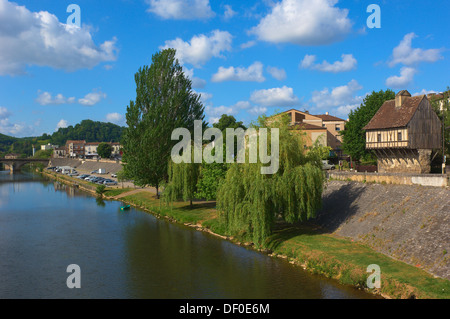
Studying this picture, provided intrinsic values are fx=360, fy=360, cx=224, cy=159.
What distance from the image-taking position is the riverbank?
19.9 meters

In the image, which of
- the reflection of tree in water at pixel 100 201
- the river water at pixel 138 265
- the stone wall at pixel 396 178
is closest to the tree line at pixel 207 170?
the river water at pixel 138 265

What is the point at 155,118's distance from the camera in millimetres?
50844

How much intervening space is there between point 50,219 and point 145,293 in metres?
28.7

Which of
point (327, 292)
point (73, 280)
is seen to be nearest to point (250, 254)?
point (327, 292)

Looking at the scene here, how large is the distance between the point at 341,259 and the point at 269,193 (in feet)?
24.7

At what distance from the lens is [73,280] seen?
78.7 ft

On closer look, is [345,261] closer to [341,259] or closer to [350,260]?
[350,260]

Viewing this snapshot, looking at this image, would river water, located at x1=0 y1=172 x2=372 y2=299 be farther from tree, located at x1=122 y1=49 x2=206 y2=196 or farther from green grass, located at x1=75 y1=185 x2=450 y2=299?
tree, located at x1=122 y1=49 x2=206 y2=196

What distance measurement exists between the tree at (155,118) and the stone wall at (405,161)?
27574 millimetres

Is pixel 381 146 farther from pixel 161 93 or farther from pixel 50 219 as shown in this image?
pixel 50 219

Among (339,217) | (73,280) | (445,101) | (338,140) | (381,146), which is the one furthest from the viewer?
(338,140)

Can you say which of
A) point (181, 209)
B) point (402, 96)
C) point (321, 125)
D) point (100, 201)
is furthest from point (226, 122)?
point (402, 96)

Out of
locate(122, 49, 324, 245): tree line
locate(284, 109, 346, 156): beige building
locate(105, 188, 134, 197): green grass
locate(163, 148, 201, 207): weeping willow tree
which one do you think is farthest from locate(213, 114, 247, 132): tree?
locate(163, 148, 201, 207): weeping willow tree
